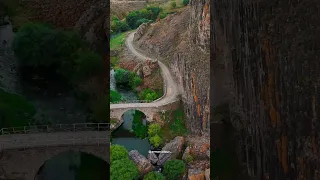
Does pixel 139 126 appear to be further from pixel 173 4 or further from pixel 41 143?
pixel 41 143

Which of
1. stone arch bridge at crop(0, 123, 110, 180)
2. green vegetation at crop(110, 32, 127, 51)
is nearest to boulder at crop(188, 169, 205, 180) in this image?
green vegetation at crop(110, 32, 127, 51)

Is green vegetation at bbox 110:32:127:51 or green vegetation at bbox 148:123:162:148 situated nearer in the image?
green vegetation at bbox 148:123:162:148

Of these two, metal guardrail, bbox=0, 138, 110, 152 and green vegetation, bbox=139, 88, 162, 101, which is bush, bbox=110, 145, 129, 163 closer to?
green vegetation, bbox=139, 88, 162, 101

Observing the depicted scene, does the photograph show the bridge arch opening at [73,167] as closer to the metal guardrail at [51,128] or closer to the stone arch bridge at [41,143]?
the stone arch bridge at [41,143]

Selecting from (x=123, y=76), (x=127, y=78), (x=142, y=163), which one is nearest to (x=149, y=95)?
(x=127, y=78)

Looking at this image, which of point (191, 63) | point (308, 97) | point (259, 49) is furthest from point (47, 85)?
point (191, 63)

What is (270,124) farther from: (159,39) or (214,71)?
(159,39)
